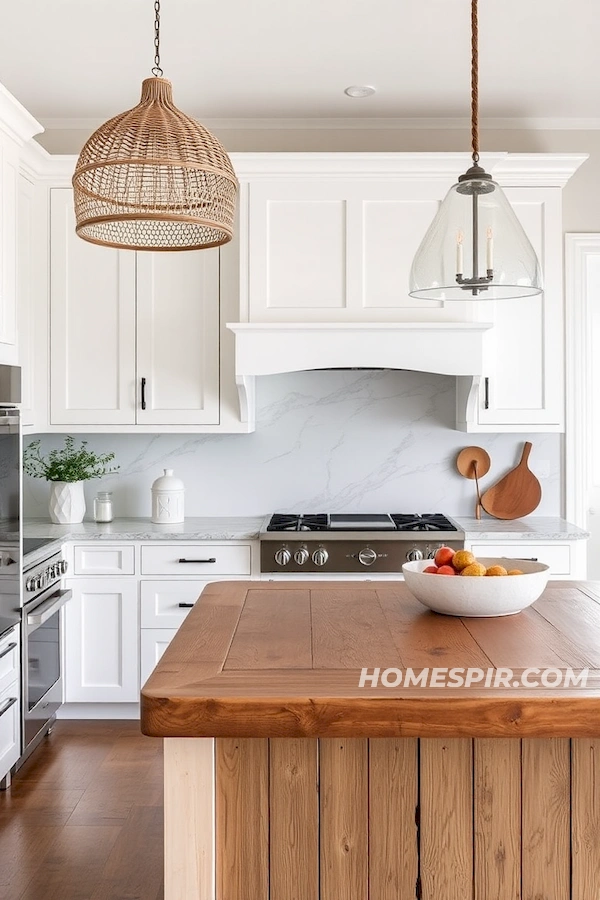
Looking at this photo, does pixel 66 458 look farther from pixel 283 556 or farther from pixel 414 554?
pixel 414 554

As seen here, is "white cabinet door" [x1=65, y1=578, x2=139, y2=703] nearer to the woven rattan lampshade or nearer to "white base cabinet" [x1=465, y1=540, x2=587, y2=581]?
"white base cabinet" [x1=465, y1=540, x2=587, y2=581]

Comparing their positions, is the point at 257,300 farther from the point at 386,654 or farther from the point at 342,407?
the point at 386,654

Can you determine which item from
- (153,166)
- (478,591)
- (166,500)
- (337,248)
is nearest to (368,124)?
(337,248)

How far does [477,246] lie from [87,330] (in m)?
2.46

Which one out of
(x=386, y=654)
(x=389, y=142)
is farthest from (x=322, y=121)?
(x=386, y=654)

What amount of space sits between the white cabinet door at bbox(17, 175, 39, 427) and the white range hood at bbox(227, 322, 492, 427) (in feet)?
3.18

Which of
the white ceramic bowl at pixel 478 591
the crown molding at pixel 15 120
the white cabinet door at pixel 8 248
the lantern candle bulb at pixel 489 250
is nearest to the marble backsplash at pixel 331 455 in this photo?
the white cabinet door at pixel 8 248

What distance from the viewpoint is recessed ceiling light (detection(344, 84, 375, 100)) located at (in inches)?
152

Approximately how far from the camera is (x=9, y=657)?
10.7 feet

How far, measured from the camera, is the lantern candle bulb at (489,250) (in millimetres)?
2027

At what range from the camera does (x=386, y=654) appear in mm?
1861

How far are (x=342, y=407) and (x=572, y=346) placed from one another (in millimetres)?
1197

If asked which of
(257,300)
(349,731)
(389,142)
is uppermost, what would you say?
(389,142)

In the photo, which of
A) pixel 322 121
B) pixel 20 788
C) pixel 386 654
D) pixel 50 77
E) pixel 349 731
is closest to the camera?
pixel 349 731
